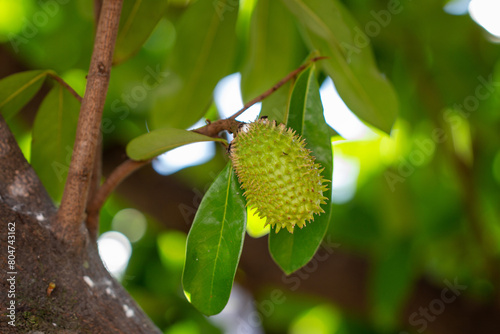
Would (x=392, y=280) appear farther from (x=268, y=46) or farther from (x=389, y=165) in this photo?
(x=268, y=46)

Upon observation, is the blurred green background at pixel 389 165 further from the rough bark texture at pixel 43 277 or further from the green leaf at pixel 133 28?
the rough bark texture at pixel 43 277

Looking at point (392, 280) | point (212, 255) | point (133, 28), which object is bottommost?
point (392, 280)

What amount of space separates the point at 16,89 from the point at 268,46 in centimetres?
92

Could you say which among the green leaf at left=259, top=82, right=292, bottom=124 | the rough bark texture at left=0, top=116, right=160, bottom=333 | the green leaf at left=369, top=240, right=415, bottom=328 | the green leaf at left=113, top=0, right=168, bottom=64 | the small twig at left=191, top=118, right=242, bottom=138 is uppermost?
the green leaf at left=113, top=0, right=168, bottom=64

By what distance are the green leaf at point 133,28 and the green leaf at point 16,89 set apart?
21 centimetres

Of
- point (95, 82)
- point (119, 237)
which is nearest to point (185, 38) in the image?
point (95, 82)

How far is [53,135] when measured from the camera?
4.33 feet

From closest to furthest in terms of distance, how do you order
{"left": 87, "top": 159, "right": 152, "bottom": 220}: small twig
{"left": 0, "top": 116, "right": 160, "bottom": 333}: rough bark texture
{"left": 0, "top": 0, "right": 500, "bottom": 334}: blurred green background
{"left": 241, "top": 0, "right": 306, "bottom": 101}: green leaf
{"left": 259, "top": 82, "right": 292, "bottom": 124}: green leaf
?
{"left": 0, "top": 116, "right": 160, "bottom": 333}: rough bark texture, {"left": 87, "top": 159, "right": 152, "bottom": 220}: small twig, {"left": 259, "top": 82, "right": 292, "bottom": 124}: green leaf, {"left": 241, "top": 0, "right": 306, "bottom": 101}: green leaf, {"left": 0, "top": 0, "right": 500, "bottom": 334}: blurred green background

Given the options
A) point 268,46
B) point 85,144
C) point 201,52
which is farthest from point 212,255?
point 268,46

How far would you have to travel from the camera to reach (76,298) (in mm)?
926

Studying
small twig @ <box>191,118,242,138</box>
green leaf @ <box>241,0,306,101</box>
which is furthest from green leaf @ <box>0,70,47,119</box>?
green leaf @ <box>241,0,306,101</box>

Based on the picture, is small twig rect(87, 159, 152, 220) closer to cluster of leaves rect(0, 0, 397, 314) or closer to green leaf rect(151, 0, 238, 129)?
cluster of leaves rect(0, 0, 397, 314)

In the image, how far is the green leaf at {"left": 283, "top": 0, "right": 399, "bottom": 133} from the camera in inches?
48.9

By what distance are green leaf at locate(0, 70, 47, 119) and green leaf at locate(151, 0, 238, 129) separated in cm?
45
